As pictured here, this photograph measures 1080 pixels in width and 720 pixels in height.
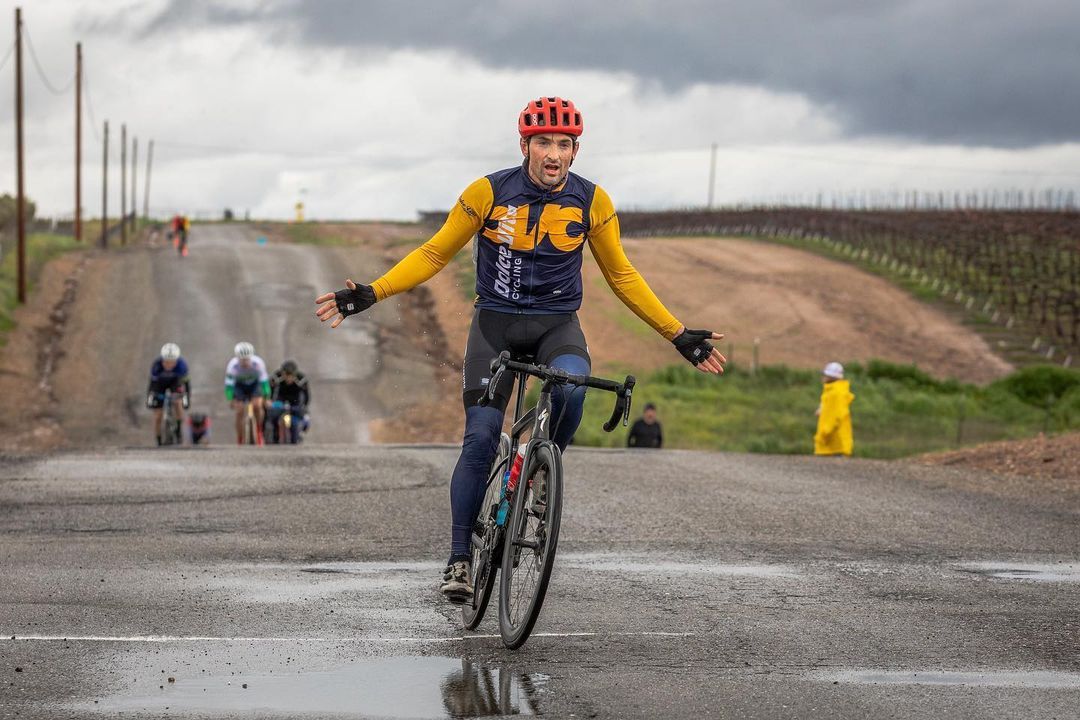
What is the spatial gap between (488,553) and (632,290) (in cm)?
154

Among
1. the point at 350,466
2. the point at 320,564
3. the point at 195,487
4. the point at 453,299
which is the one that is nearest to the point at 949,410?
the point at 453,299

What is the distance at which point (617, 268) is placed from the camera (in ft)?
24.5

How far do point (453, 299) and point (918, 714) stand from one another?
4230 cm

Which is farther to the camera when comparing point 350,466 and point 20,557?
point 350,466

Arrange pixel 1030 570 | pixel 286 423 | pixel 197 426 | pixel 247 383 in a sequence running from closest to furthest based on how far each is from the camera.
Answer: pixel 1030 570, pixel 247 383, pixel 286 423, pixel 197 426

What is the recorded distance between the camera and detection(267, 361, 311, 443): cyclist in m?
22.3

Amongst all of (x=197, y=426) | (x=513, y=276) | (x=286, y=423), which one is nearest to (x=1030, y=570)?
(x=513, y=276)

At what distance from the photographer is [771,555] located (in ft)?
31.7

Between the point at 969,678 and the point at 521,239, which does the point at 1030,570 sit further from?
the point at 521,239

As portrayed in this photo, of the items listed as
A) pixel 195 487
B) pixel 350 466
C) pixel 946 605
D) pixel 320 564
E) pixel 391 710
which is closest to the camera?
pixel 391 710

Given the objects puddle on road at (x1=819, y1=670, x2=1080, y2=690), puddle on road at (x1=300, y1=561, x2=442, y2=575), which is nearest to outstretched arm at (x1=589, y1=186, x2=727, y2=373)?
puddle on road at (x1=819, y1=670, x2=1080, y2=690)

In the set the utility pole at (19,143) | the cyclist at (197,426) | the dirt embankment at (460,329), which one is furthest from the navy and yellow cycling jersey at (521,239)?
the utility pole at (19,143)

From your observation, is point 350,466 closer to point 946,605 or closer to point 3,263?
point 946,605

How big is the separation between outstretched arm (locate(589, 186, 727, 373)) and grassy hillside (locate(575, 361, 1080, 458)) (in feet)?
68.3
